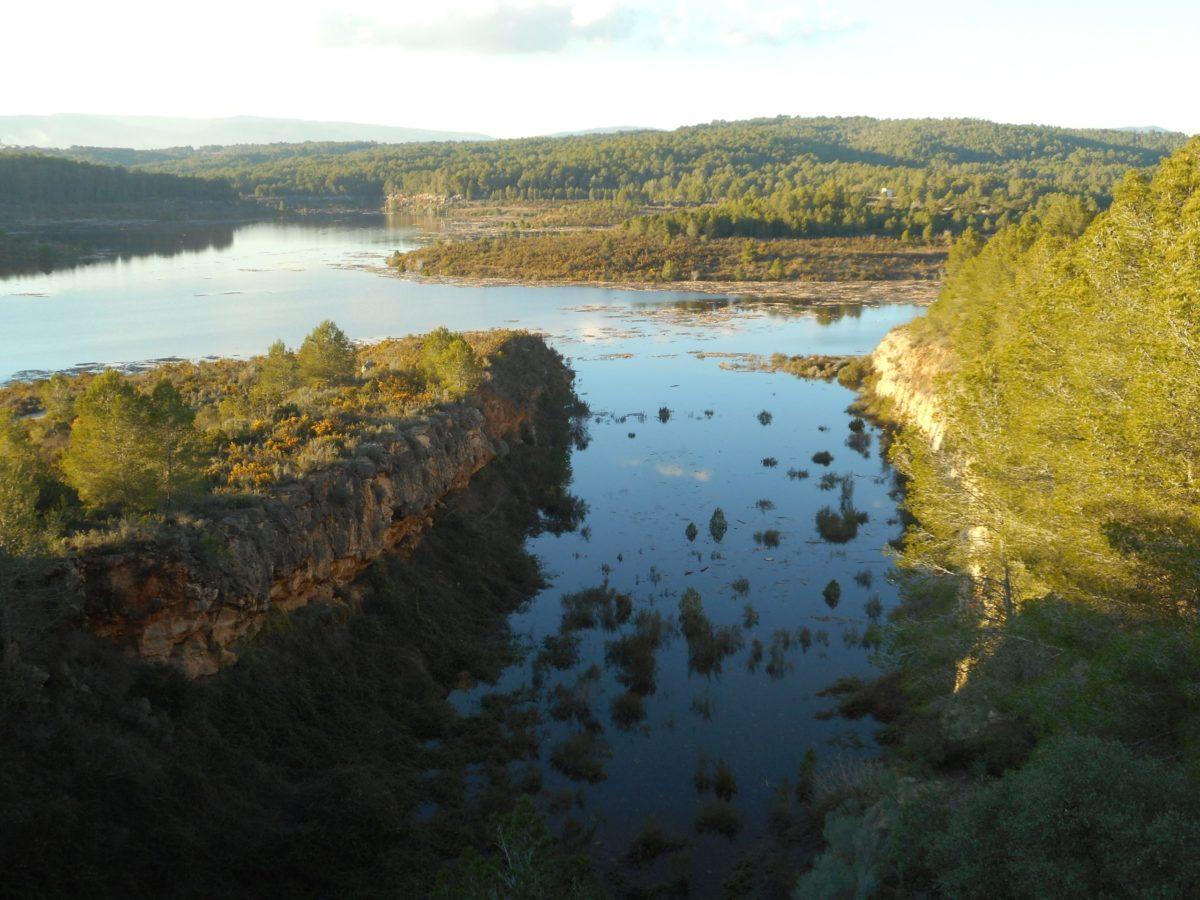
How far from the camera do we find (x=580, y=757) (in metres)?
16.5

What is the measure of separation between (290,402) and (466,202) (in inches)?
6162

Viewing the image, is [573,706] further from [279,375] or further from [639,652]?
[279,375]

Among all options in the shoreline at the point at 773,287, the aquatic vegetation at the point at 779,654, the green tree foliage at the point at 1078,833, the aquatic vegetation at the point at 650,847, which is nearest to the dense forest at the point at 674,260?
the shoreline at the point at 773,287

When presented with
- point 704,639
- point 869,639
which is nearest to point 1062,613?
point 869,639

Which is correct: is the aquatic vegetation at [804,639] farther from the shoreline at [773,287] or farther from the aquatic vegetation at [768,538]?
the shoreline at [773,287]

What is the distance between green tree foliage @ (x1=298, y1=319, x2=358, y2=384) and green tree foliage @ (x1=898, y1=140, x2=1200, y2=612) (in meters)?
22.0

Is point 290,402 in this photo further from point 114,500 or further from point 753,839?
point 753,839

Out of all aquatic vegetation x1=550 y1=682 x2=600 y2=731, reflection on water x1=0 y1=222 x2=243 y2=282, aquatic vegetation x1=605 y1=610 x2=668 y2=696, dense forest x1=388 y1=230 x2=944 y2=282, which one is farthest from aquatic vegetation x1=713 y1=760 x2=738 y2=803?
reflection on water x1=0 y1=222 x2=243 y2=282

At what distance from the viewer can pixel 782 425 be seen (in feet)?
140

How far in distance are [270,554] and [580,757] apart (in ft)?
24.3

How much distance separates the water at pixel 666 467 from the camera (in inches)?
675

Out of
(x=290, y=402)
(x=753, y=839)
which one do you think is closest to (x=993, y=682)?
(x=753, y=839)

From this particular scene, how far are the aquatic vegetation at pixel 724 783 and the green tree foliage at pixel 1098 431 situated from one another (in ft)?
19.5

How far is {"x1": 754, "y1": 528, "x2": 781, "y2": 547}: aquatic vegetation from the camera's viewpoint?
1085 inches
